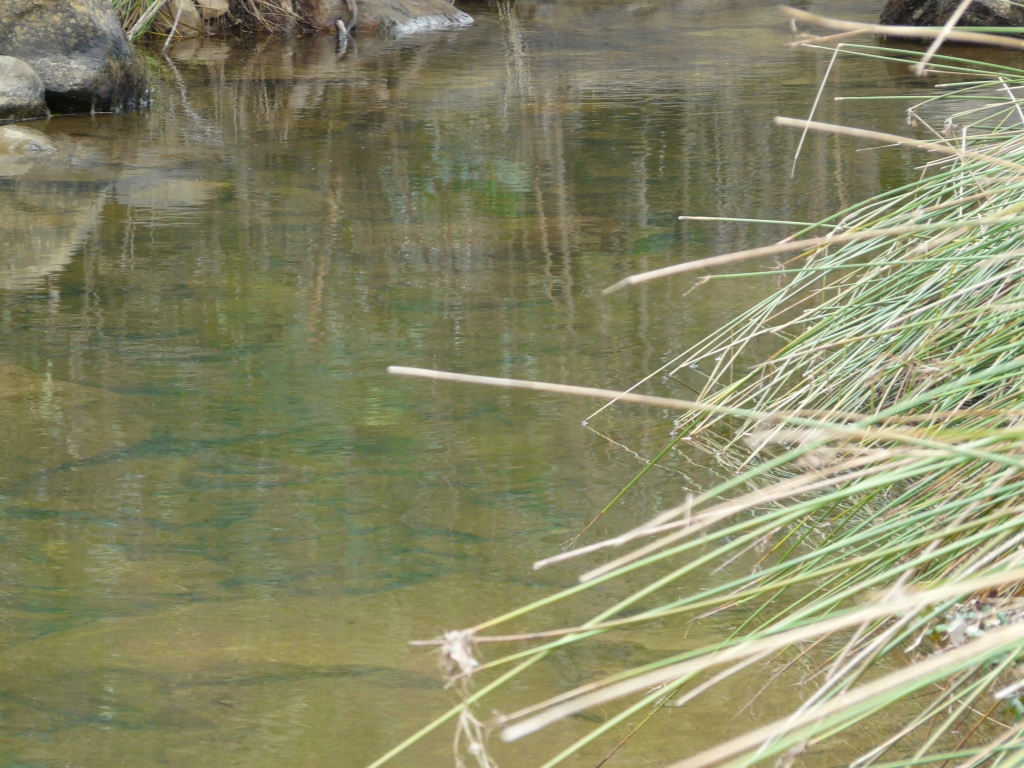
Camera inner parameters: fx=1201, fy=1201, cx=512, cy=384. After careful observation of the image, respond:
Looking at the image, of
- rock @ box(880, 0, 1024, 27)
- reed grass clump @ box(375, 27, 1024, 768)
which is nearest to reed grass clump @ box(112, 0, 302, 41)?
rock @ box(880, 0, 1024, 27)

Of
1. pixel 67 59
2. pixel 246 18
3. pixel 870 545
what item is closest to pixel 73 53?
pixel 67 59

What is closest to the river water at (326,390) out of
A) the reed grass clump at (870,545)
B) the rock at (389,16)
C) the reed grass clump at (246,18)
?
the reed grass clump at (870,545)

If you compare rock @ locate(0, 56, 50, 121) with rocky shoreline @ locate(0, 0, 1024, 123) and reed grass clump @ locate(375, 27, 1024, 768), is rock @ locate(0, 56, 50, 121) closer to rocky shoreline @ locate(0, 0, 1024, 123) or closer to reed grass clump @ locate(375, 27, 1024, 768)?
rocky shoreline @ locate(0, 0, 1024, 123)

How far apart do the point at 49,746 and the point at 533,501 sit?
Result: 1.02m

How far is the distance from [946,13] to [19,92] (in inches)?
275

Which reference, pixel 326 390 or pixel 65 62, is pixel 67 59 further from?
pixel 326 390

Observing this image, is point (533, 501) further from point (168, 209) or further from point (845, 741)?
point (168, 209)

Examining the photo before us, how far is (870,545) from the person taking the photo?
1729 millimetres

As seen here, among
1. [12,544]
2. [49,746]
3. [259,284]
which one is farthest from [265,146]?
[49,746]

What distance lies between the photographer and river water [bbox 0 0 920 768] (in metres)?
1.82

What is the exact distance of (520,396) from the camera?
2.89m

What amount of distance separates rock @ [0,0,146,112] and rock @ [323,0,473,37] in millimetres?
3604

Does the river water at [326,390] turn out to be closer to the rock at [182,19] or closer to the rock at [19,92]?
the rock at [19,92]

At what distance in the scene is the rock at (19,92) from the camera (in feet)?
20.4
